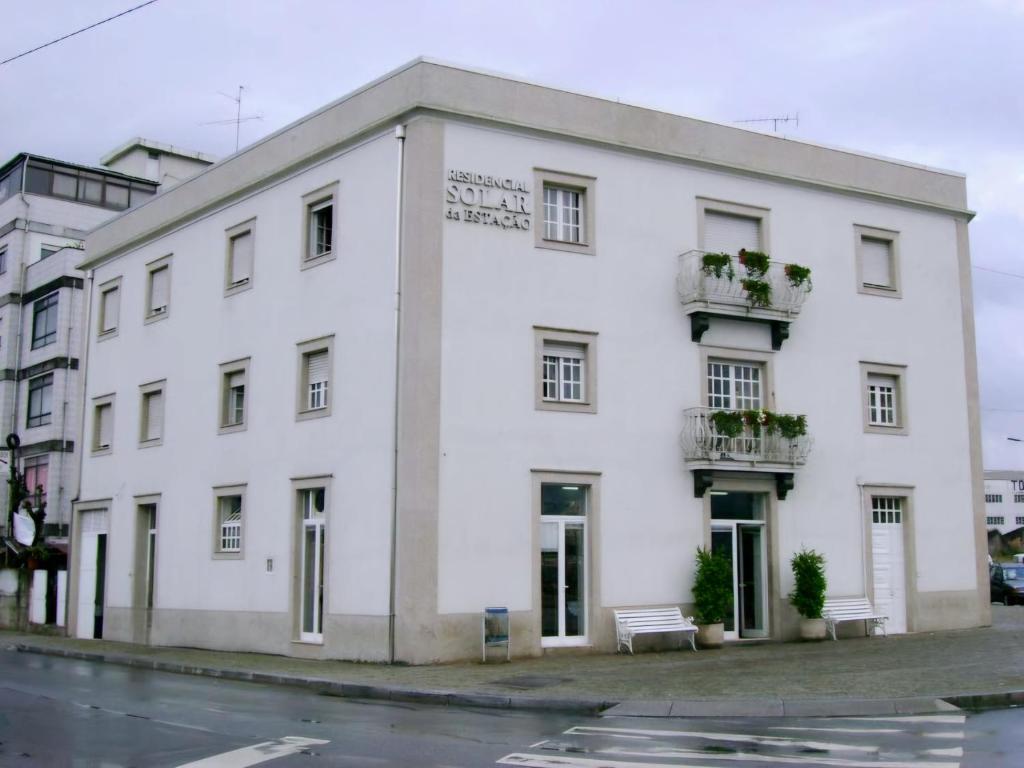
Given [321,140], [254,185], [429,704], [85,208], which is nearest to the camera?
[429,704]

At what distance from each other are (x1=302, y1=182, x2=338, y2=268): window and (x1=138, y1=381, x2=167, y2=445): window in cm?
593

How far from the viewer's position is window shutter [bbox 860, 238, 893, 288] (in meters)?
24.8

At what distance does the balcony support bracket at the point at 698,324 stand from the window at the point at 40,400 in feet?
90.7

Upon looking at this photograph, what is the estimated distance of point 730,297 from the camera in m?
22.2

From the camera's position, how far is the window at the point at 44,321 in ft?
136

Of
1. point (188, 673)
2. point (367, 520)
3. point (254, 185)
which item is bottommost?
point (188, 673)

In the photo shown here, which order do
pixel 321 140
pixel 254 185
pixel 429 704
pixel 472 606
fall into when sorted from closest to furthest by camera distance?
1. pixel 429 704
2. pixel 472 606
3. pixel 321 140
4. pixel 254 185

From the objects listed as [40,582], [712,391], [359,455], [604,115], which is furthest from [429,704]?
[40,582]

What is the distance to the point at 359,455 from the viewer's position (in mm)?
20297

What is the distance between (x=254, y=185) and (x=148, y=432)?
6701mm

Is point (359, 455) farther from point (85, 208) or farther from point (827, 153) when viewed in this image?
point (85, 208)

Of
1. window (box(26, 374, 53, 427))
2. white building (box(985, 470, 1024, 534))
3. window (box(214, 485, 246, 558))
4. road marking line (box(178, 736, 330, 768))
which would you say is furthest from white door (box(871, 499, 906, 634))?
white building (box(985, 470, 1024, 534))

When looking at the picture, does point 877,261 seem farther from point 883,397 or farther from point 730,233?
point 730,233

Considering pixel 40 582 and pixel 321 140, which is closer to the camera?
pixel 321 140
